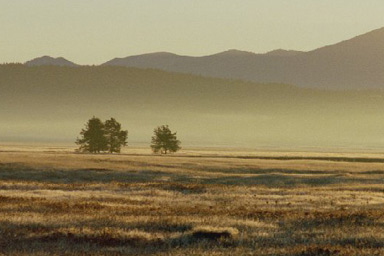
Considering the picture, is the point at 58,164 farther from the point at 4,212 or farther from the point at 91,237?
the point at 91,237

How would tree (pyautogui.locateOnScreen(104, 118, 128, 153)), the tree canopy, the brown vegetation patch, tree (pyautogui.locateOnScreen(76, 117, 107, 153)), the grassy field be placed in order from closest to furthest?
1. the grassy field
2. the brown vegetation patch
3. tree (pyautogui.locateOnScreen(76, 117, 107, 153))
4. the tree canopy
5. tree (pyautogui.locateOnScreen(104, 118, 128, 153))

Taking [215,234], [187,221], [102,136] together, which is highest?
[102,136]

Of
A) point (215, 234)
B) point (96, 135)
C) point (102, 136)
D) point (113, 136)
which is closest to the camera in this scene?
point (215, 234)

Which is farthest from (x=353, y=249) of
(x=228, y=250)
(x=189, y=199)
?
(x=189, y=199)

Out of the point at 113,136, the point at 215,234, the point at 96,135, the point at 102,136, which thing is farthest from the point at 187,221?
the point at 113,136

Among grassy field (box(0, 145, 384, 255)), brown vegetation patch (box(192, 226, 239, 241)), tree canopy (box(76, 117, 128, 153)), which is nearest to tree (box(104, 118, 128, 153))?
tree canopy (box(76, 117, 128, 153))

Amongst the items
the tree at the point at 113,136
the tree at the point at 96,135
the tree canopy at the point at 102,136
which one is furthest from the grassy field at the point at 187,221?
the tree at the point at 113,136

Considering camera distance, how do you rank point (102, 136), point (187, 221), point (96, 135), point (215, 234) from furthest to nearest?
1. point (102, 136)
2. point (96, 135)
3. point (187, 221)
4. point (215, 234)

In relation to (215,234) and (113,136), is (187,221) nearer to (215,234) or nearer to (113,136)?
(215,234)

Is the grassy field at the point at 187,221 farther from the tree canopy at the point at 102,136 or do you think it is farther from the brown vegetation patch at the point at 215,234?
the tree canopy at the point at 102,136

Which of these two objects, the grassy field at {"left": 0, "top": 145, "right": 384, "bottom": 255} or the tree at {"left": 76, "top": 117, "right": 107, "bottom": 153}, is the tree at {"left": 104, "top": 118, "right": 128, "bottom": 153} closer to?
the tree at {"left": 76, "top": 117, "right": 107, "bottom": 153}

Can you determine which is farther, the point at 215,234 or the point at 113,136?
the point at 113,136

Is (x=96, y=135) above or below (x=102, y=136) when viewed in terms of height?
above

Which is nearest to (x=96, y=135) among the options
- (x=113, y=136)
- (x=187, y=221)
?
(x=113, y=136)
